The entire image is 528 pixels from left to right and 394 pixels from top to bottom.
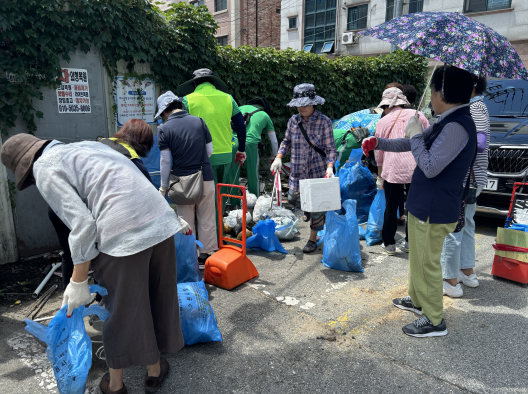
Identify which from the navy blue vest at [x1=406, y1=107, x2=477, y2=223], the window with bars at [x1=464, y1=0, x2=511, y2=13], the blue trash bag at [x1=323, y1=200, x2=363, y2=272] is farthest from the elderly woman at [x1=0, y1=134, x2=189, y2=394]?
the window with bars at [x1=464, y1=0, x2=511, y2=13]

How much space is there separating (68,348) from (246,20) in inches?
1065

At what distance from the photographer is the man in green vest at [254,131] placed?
5852 mm

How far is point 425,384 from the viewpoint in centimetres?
233

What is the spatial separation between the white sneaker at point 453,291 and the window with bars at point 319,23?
21986 millimetres

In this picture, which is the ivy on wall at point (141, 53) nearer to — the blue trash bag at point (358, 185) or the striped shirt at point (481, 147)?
the blue trash bag at point (358, 185)

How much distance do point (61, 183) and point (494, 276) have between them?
403 centimetres

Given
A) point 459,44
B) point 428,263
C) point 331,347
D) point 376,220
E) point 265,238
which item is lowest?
point 331,347

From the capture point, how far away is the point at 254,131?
584 centimetres

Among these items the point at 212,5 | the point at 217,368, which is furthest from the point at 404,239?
the point at 212,5

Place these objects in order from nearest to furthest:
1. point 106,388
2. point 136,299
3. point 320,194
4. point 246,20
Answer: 1. point 136,299
2. point 106,388
3. point 320,194
4. point 246,20

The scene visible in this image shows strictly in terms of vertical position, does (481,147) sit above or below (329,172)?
above

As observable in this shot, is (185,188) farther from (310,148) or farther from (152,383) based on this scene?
(152,383)

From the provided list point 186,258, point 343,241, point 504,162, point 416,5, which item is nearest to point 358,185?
point 343,241

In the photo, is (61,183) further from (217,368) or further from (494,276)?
(494,276)
